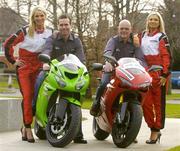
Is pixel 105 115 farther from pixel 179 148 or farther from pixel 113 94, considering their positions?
pixel 179 148

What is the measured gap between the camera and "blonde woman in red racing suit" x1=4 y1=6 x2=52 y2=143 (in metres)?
7.91

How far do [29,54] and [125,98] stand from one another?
1.66 metres

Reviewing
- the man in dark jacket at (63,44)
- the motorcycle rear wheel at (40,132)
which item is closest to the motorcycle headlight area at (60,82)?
the man in dark jacket at (63,44)

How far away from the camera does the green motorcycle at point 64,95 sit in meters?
7.09

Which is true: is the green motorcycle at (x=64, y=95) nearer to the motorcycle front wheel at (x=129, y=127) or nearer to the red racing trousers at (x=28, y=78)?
the red racing trousers at (x=28, y=78)

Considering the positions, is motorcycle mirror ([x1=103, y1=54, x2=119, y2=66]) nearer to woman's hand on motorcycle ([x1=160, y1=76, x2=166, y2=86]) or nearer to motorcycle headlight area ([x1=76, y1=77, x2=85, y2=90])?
motorcycle headlight area ([x1=76, y1=77, x2=85, y2=90])

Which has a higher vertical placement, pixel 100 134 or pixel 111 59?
pixel 111 59

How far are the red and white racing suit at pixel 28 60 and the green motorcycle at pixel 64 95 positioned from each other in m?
0.44

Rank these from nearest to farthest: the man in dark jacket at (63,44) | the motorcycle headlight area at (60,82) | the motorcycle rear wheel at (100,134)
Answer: the motorcycle headlight area at (60,82), the man in dark jacket at (63,44), the motorcycle rear wheel at (100,134)

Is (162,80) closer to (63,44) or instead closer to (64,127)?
(63,44)

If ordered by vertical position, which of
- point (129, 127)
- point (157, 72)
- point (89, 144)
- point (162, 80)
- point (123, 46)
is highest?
point (123, 46)

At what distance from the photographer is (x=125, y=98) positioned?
7297 millimetres

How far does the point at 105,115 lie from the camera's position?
773 cm

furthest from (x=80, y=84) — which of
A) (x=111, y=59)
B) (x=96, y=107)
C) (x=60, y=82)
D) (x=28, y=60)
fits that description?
(x=28, y=60)
